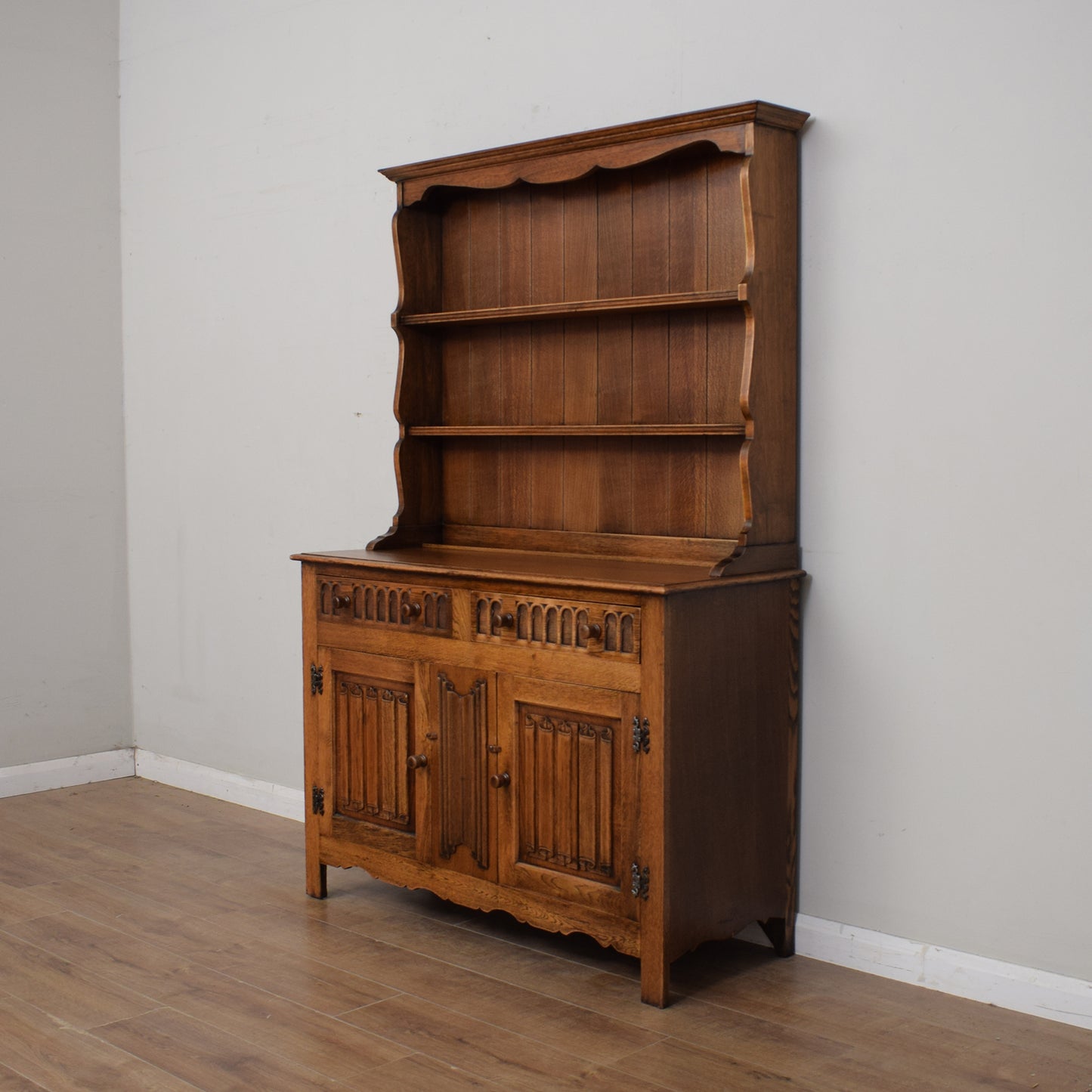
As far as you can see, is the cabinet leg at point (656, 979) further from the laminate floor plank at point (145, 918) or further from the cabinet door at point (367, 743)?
the laminate floor plank at point (145, 918)

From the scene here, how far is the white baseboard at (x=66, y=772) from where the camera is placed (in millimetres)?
5145

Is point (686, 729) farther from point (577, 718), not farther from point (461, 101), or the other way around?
point (461, 101)

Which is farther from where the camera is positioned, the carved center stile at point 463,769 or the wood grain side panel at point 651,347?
the wood grain side panel at point 651,347

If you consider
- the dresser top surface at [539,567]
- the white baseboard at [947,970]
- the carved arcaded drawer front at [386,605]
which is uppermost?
the dresser top surface at [539,567]

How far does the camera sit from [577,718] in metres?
3.24

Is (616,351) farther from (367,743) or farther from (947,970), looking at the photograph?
(947,970)

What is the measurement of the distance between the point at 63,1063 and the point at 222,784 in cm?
231

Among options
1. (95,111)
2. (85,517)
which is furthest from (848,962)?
(95,111)

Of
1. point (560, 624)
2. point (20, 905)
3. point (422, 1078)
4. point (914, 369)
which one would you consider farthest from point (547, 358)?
point (20, 905)

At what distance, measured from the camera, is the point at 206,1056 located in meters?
2.84

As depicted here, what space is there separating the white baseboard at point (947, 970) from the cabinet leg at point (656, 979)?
524 mm

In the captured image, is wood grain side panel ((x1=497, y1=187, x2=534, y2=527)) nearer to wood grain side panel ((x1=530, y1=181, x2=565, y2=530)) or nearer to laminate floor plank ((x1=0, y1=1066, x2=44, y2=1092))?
wood grain side panel ((x1=530, y1=181, x2=565, y2=530))

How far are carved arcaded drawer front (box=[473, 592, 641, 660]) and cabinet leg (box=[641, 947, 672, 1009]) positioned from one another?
72 centimetres

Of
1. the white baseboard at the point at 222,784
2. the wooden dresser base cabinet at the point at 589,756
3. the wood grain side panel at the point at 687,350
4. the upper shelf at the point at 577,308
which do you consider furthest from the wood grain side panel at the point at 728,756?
the white baseboard at the point at 222,784
